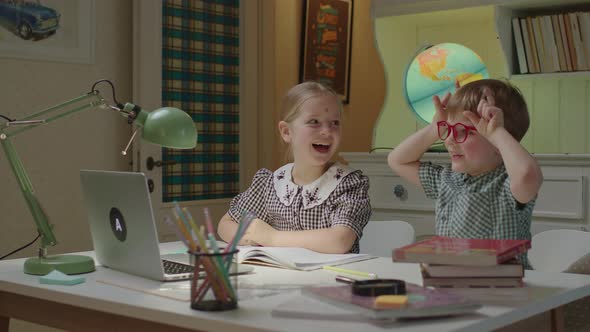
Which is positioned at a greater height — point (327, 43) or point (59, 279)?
point (327, 43)

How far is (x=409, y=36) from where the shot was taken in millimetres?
3930

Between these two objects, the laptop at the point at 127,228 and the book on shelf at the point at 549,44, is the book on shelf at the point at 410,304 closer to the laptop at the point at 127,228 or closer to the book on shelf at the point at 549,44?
the laptop at the point at 127,228

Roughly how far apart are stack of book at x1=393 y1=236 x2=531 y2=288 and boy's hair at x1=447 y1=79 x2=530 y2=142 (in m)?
0.52

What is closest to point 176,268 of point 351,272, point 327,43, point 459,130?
point 351,272

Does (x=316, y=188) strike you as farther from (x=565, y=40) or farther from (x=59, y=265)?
(x=565, y=40)

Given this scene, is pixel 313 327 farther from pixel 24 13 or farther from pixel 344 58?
pixel 344 58

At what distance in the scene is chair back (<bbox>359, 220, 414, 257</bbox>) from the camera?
2322 millimetres

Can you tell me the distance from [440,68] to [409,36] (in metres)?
0.65

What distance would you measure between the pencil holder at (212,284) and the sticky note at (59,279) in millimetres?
406

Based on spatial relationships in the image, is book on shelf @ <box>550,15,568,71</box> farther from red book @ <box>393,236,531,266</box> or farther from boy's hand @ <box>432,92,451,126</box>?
red book @ <box>393,236,531,266</box>

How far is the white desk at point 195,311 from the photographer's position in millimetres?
1182

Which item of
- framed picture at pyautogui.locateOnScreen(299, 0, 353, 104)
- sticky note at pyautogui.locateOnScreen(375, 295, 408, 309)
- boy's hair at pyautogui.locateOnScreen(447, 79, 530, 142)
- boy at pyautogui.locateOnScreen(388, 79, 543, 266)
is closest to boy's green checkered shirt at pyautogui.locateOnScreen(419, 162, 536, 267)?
boy at pyautogui.locateOnScreen(388, 79, 543, 266)

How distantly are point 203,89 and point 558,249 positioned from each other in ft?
6.97

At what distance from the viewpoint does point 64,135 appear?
3256mm
